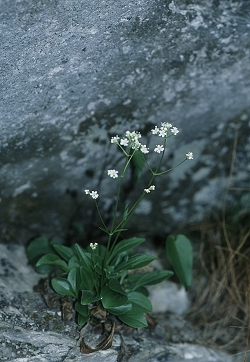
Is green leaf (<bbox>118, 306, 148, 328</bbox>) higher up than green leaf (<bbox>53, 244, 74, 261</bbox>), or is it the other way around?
green leaf (<bbox>53, 244, 74, 261</bbox>)

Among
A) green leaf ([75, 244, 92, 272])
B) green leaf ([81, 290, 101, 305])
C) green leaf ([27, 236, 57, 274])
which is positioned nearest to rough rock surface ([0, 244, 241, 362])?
green leaf ([27, 236, 57, 274])

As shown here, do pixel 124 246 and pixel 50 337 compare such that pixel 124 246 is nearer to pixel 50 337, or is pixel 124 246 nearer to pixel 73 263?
pixel 73 263

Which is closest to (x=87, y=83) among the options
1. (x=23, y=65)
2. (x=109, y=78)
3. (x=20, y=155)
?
(x=109, y=78)

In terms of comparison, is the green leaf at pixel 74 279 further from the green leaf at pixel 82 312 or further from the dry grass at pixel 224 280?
the dry grass at pixel 224 280

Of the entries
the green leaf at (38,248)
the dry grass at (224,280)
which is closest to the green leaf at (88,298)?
the green leaf at (38,248)

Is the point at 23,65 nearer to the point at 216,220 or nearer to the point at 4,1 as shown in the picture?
the point at 4,1

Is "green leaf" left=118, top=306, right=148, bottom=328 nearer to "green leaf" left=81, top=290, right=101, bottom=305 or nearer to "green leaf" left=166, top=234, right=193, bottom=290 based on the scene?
"green leaf" left=81, top=290, right=101, bottom=305
